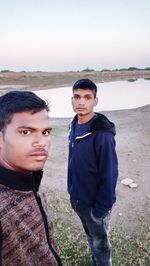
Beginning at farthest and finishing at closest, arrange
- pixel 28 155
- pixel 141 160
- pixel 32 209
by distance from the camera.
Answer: pixel 141 160
pixel 32 209
pixel 28 155

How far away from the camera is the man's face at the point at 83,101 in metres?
3.22

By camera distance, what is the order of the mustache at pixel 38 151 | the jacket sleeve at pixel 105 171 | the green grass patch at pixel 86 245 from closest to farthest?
1. the mustache at pixel 38 151
2. the jacket sleeve at pixel 105 171
3. the green grass patch at pixel 86 245

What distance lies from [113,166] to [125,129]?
956cm

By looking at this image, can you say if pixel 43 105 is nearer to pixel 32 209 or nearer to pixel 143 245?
pixel 32 209

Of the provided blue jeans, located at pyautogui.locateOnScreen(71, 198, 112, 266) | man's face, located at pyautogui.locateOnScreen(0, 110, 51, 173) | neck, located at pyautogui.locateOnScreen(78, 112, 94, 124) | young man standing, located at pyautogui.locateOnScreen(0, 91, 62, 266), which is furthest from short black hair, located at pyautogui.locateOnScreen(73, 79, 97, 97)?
man's face, located at pyautogui.locateOnScreen(0, 110, 51, 173)

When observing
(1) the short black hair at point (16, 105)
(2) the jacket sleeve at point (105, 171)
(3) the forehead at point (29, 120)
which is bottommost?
(2) the jacket sleeve at point (105, 171)

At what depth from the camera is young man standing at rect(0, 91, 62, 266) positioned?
137cm

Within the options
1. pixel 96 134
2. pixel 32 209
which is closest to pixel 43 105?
pixel 32 209

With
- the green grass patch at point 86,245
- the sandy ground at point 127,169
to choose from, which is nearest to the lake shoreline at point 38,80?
the sandy ground at point 127,169

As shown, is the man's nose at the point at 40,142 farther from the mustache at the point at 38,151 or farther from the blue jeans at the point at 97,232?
the blue jeans at the point at 97,232

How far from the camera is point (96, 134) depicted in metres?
3.00

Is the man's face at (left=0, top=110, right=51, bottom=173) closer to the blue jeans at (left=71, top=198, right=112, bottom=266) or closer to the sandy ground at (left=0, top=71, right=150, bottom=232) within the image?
the blue jeans at (left=71, top=198, right=112, bottom=266)

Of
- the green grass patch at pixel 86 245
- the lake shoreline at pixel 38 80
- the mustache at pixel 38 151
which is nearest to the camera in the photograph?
the mustache at pixel 38 151

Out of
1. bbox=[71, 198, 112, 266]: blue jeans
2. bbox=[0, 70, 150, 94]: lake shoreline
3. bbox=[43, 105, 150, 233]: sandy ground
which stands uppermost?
bbox=[71, 198, 112, 266]: blue jeans
